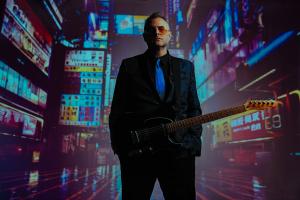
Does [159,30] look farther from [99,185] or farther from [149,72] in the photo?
[99,185]

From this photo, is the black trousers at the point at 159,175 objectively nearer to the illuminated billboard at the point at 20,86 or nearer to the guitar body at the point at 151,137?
the guitar body at the point at 151,137

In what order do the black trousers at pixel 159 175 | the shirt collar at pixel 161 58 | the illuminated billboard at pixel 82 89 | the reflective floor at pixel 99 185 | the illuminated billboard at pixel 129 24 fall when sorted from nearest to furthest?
1. the black trousers at pixel 159 175
2. the shirt collar at pixel 161 58
3. the reflective floor at pixel 99 185
4. the illuminated billboard at pixel 82 89
5. the illuminated billboard at pixel 129 24

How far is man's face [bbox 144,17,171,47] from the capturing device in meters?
1.39

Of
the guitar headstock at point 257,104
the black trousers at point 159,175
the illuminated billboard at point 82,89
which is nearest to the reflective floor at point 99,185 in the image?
the illuminated billboard at point 82,89

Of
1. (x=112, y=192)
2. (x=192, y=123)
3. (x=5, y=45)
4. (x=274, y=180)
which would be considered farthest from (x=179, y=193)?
(x=5, y=45)

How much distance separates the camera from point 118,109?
136 centimetres

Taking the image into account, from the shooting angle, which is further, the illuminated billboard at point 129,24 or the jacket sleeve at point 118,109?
the illuminated billboard at point 129,24

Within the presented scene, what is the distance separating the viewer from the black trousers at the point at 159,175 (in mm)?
1217

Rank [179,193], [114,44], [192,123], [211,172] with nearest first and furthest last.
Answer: [179,193], [192,123], [211,172], [114,44]

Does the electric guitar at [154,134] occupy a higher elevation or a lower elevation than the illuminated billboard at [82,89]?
lower

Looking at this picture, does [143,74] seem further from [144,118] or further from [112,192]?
[112,192]

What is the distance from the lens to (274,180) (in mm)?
4016

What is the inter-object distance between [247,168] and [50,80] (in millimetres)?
4212

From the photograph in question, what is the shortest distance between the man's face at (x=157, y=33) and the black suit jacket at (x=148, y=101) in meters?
0.10
